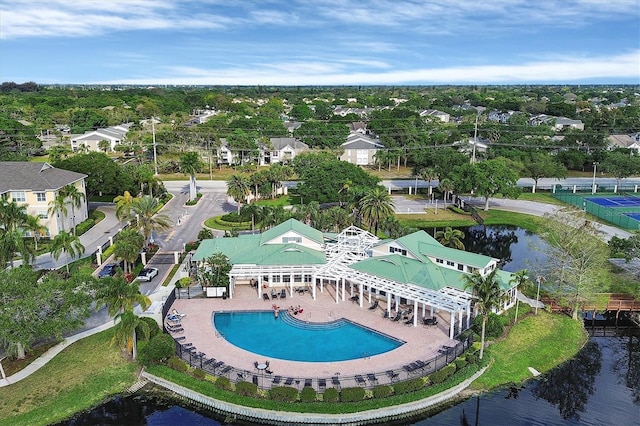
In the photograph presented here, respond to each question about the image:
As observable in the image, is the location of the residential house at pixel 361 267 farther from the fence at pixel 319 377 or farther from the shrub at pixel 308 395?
the shrub at pixel 308 395

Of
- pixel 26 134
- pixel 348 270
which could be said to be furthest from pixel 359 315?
pixel 26 134

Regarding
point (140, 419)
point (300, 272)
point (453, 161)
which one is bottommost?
point (140, 419)

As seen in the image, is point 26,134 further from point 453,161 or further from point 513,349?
point 513,349

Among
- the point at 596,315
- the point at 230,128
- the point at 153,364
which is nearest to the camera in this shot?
the point at 153,364

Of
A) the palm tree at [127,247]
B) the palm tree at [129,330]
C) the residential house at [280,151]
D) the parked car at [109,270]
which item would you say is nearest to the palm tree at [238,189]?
the palm tree at [127,247]

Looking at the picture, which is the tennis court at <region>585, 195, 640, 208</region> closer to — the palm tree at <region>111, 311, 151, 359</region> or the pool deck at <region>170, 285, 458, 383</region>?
the pool deck at <region>170, 285, 458, 383</region>

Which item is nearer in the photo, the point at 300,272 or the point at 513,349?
the point at 513,349
